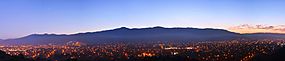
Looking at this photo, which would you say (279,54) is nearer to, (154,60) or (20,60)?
(154,60)

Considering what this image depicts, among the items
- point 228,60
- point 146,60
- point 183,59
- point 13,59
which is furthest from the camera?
point 228,60

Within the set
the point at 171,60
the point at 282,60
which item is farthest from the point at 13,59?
the point at 282,60

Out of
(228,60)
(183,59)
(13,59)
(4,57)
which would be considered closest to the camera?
(13,59)

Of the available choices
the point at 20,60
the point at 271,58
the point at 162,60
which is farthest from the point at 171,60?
the point at 20,60

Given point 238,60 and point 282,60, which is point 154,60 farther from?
point 238,60

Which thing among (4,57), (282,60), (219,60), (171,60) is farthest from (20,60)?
(219,60)

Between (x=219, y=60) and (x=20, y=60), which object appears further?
(x=219, y=60)

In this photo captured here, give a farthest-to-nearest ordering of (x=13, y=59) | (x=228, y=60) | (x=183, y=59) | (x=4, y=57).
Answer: (x=228, y=60) → (x=183, y=59) → (x=4, y=57) → (x=13, y=59)

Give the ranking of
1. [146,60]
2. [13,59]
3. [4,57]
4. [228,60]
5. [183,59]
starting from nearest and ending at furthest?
[13,59]
[4,57]
[146,60]
[183,59]
[228,60]

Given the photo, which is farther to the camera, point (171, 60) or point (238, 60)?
point (238, 60)
